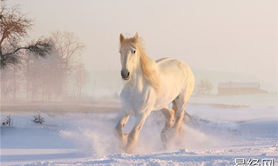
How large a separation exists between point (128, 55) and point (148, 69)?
635mm

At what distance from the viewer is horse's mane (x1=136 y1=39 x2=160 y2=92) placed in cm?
624

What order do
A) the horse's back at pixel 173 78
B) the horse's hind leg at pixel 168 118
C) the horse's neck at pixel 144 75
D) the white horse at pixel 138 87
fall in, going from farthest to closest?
1. the horse's hind leg at pixel 168 118
2. the horse's back at pixel 173 78
3. the horse's neck at pixel 144 75
4. the white horse at pixel 138 87

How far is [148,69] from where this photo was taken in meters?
6.33

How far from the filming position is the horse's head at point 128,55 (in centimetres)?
573

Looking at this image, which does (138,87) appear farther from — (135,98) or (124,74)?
(124,74)

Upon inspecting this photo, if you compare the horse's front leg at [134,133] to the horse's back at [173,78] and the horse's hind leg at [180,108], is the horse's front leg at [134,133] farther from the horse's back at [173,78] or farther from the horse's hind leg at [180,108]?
the horse's hind leg at [180,108]

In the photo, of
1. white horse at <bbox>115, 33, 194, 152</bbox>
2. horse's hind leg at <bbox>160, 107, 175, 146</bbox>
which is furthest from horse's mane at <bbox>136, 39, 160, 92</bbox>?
horse's hind leg at <bbox>160, 107, 175, 146</bbox>

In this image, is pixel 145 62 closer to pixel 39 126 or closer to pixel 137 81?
pixel 137 81

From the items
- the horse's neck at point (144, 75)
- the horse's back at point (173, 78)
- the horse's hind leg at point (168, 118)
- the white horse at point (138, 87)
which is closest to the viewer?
the white horse at point (138, 87)

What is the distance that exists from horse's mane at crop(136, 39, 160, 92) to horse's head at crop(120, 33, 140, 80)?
124mm

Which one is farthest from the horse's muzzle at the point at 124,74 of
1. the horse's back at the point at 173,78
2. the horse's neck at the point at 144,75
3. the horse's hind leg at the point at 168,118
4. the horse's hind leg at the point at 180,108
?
the horse's hind leg at the point at 180,108

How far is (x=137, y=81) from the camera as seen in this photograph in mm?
6117

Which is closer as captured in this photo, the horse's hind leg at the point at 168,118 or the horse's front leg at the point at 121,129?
the horse's front leg at the point at 121,129

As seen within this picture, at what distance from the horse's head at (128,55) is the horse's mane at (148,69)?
0.41 ft
